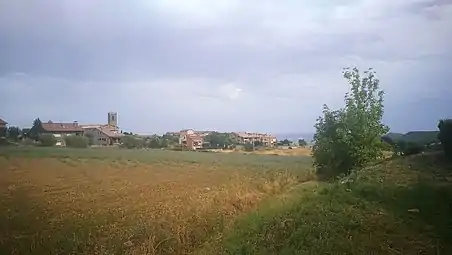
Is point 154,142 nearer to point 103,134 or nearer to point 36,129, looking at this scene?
point 103,134

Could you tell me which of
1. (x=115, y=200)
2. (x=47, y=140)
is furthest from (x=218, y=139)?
(x=47, y=140)

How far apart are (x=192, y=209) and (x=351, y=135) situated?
501 cm

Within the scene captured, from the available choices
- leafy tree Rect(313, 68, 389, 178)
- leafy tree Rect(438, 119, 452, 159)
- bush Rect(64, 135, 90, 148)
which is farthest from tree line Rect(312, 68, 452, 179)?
bush Rect(64, 135, 90, 148)

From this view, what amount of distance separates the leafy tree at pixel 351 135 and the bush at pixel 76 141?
4.65 metres

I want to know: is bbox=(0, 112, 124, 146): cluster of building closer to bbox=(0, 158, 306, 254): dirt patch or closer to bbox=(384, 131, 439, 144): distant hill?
bbox=(0, 158, 306, 254): dirt patch

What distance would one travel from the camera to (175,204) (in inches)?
189

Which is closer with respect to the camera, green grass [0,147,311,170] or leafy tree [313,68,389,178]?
green grass [0,147,311,170]

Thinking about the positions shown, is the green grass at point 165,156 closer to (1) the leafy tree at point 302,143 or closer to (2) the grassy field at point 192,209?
(2) the grassy field at point 192,209

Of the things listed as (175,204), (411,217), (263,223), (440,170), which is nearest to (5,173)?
(175,204)

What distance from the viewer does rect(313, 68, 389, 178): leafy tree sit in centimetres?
830

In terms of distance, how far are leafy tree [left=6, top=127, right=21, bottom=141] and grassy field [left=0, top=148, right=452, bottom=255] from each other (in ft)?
0.42

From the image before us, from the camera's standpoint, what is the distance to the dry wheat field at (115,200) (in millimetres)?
3734

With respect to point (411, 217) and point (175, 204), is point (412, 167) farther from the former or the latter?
point (175, 204)

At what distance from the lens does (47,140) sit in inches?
167
